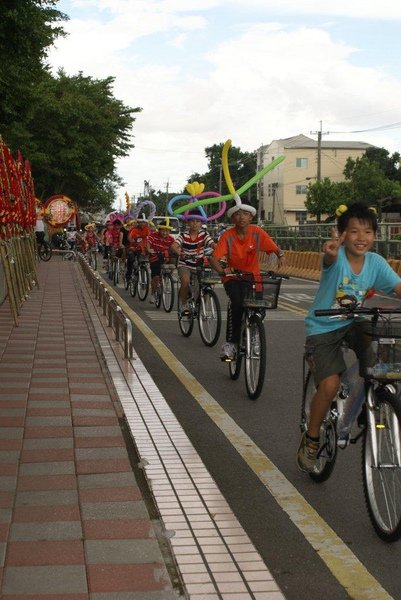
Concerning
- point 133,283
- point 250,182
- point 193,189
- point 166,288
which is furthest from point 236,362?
point 133,283

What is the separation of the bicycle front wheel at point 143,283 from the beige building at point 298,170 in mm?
99615

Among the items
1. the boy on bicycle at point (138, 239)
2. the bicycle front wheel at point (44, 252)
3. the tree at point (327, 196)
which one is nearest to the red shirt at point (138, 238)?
the boy on bicycle at point (138, 239)

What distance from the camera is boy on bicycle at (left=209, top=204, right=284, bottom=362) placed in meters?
9.77

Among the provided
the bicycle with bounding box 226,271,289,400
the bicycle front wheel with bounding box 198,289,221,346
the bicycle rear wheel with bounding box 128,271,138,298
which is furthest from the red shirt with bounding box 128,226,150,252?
the bicycle with bounding box 226,271,289,400

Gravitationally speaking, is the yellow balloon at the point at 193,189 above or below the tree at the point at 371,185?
below

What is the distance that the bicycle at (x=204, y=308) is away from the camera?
12578 mm

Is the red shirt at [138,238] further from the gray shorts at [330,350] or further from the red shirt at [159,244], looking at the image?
the gray shorts at [330,350]

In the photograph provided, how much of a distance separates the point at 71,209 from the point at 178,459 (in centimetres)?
3384

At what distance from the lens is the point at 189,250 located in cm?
1399

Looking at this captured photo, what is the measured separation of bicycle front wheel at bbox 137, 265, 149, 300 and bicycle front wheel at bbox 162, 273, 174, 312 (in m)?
2.24

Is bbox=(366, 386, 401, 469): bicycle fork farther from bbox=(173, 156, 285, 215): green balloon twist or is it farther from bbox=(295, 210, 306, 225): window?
bbox=(295, 210, 306, 225): window

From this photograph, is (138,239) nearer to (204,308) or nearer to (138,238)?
(138,238)

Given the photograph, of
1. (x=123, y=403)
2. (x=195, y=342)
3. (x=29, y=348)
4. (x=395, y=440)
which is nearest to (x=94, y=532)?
(x=395, y=440)

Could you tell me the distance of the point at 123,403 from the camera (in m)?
8.29
